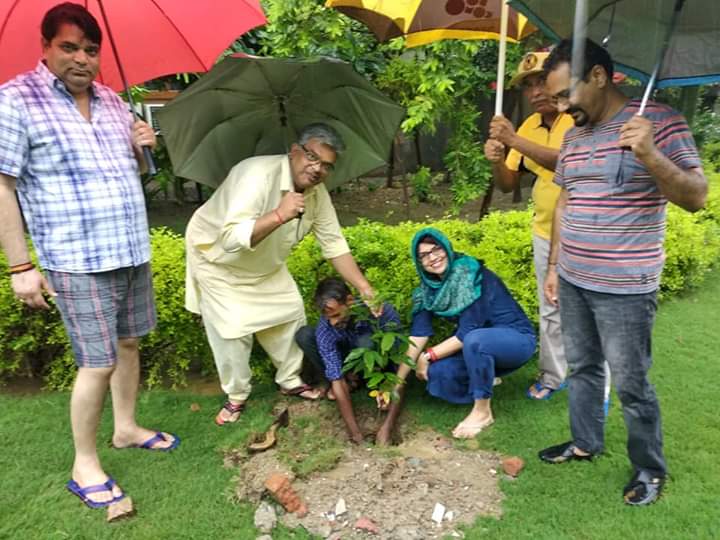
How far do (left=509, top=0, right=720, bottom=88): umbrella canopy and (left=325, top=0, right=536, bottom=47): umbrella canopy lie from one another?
84cm

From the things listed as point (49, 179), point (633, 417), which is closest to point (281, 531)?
point (633, 417)

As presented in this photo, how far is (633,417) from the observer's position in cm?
256

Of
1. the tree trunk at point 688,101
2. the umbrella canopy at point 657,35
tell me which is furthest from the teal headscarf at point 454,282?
the tree trunk at point 688,101

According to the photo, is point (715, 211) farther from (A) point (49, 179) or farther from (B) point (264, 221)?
(A) point (49, 179)

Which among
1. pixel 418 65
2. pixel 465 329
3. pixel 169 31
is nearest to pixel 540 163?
pixel 465 329

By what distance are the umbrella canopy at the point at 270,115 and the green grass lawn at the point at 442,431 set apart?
152cm

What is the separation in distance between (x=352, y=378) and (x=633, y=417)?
1725 mm

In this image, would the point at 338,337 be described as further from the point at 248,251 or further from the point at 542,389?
the point at 542,389

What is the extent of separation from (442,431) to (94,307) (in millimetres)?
1987

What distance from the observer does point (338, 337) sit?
11.2 feet

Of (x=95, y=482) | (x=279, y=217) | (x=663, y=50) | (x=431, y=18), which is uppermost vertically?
(x=431, y=18)

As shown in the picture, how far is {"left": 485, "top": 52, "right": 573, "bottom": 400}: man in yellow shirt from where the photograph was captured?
9.82ft

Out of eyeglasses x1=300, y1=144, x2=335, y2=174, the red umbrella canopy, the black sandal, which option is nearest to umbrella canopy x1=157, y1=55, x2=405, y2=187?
the red umbrella canopy

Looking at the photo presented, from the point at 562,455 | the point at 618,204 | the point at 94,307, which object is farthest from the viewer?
the point at 562,455
